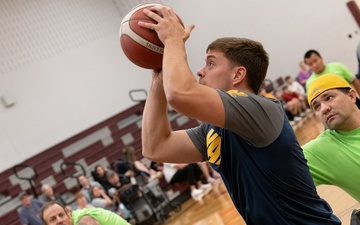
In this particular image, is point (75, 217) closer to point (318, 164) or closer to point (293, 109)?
point (318, 164)

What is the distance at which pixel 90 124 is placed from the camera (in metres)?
12.4

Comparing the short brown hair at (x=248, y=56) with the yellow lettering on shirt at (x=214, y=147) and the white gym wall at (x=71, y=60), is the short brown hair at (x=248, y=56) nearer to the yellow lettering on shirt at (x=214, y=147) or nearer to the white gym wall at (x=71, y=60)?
the yellow lettering on shirt at (x=214, y=147)

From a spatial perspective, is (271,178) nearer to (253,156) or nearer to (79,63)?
(253,156)

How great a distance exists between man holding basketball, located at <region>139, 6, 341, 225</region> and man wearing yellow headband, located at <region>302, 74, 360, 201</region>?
0.84 meters

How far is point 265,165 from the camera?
172 centimetres

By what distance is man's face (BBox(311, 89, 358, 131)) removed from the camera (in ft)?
8.82

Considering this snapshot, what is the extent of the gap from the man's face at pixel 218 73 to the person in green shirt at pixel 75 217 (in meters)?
2.23

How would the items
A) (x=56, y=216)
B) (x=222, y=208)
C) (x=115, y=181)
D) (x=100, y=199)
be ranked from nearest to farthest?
(x=56, y=216) < (x=222, y=208) < (x=100, y=199) < (x=115, y=181)

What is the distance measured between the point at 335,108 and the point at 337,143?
8.2 inches

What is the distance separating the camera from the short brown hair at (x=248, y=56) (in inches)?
74.1

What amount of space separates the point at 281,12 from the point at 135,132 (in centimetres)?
667

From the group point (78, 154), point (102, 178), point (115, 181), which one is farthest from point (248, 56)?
point (78, 154)

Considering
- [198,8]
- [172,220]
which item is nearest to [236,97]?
[172,220]

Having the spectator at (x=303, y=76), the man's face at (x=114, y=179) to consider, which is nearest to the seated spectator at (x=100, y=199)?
the man's face at (x=114, y=179)
